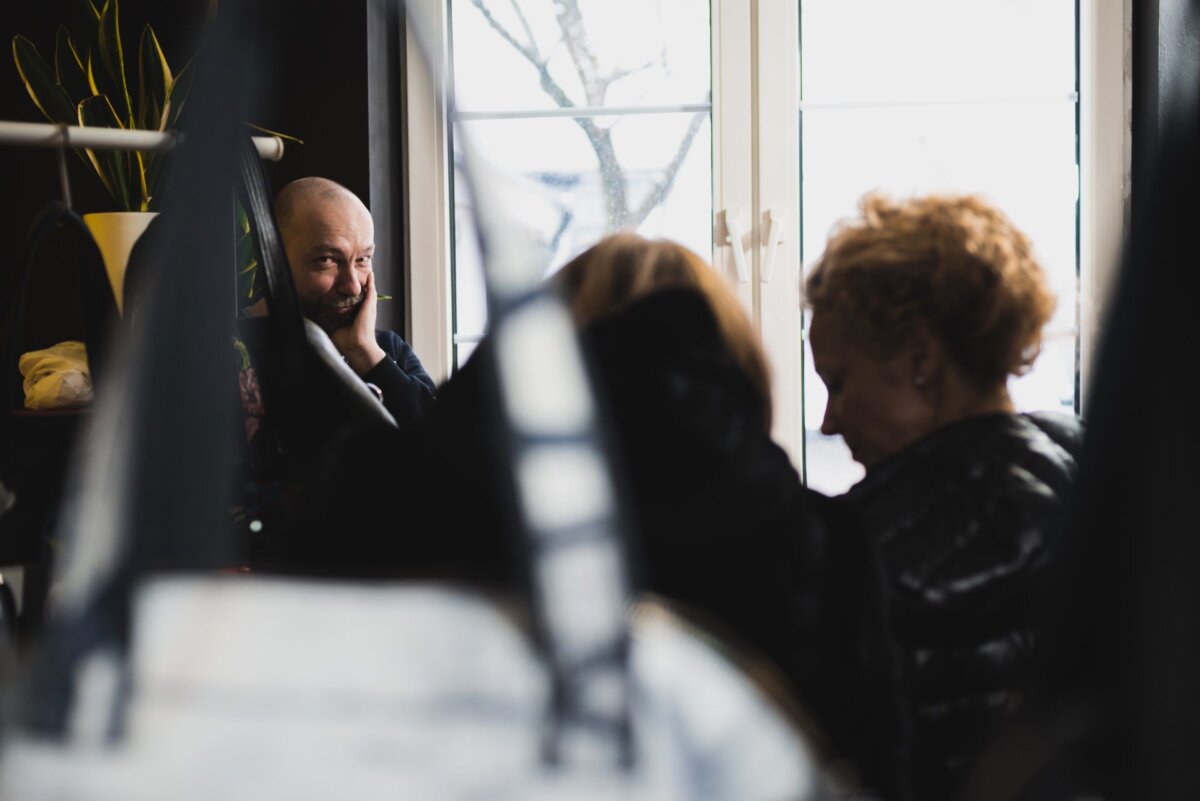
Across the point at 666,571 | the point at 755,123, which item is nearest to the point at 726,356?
the point at 666,571

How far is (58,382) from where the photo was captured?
135cm

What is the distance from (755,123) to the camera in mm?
2258

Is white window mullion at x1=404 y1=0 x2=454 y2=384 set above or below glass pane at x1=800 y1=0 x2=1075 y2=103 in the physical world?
below

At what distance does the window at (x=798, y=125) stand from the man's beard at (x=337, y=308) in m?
0.55

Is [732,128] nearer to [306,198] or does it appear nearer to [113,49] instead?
[306,198]

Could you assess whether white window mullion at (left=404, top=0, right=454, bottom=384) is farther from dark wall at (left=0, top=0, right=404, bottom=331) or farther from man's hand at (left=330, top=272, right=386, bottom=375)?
man's hand at (left=330, top=272, right=386, bottom=375)

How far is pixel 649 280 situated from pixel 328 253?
1.03 metres

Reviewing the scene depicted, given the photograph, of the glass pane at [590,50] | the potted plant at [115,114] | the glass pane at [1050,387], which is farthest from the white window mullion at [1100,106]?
the potted plant at [115,114]

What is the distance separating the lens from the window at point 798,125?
7.27ft

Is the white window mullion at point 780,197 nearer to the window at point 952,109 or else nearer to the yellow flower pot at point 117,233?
the window at point 952,109

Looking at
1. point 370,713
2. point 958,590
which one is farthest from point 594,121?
point 370,713

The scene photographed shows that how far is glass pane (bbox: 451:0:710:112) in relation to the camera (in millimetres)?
2295

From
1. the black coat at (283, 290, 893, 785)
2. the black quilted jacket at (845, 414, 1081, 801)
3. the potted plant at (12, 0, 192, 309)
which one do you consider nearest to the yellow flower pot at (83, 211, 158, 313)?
the potted plant at (12, 0, 192, 309)

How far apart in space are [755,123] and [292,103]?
100cm
